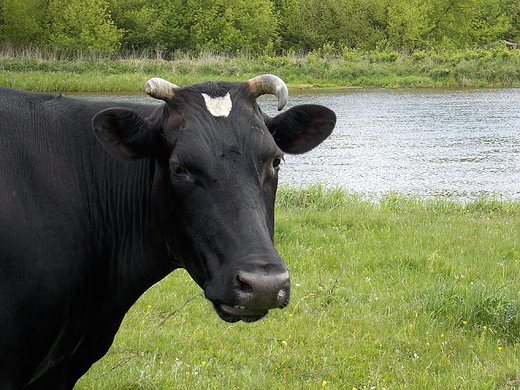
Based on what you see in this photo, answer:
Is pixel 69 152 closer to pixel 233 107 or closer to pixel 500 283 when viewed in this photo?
pixel 233 107

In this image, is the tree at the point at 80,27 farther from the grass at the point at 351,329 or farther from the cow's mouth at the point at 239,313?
the cow's mouth at the point at 239,313

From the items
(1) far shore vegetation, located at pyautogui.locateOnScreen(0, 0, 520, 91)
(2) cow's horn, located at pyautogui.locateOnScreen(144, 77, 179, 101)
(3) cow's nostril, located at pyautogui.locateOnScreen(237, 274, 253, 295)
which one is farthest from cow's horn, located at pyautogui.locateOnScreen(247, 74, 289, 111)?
(1) far shore vegetation, located at pyautogui.locateOnScreen(0, 0, 520, 91)

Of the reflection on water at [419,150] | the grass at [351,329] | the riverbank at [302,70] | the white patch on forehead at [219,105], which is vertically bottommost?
the riverbank at [302,70]

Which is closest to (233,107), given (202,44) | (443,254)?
(443,254)

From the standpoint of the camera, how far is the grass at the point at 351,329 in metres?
4.78

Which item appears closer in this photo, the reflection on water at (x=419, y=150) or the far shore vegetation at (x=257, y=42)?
the reflection on water at (x=419, y=150)

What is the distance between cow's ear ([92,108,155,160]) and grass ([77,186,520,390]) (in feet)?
6.40

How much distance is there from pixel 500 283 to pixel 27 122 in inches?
205

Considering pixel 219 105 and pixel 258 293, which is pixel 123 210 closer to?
pixel 219 105

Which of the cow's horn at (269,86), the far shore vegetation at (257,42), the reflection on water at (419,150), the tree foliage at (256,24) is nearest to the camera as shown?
the cow's horn at (269,86)

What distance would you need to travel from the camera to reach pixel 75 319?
349cm

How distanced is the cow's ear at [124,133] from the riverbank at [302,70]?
31.4 meters

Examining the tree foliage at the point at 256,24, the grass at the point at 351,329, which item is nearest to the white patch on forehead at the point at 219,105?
the grass at the point at 351,329

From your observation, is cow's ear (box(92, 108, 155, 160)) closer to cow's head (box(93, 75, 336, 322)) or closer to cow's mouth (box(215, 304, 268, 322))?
cow's head (box(93, 75, 336, 322))
